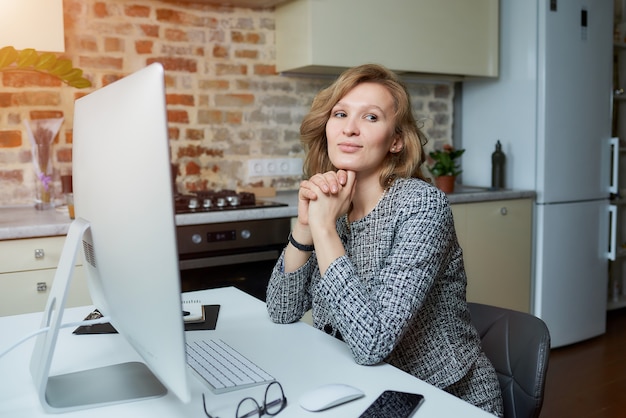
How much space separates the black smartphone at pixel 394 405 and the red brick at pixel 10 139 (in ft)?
7.94

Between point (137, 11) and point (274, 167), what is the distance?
3.46 ft

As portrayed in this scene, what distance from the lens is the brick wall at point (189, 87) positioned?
2.90 metres

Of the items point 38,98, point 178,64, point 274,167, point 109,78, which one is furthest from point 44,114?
point 274,167

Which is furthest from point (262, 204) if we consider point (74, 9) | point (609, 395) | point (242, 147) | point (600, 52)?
point (600, 52)

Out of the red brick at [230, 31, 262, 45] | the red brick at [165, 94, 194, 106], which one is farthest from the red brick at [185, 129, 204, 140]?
the red brick at [230, 31, 262, 45]

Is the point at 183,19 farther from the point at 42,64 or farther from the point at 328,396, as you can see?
the point at 328,396

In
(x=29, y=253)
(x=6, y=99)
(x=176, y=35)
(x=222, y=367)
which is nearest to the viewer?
(x=222, y=367)

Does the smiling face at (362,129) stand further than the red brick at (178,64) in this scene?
No

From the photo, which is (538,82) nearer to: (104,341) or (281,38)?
(281,38)

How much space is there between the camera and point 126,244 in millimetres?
906

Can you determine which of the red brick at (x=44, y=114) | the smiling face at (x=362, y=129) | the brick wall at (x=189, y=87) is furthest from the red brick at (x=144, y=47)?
the smiling face at (x=362, y=129)

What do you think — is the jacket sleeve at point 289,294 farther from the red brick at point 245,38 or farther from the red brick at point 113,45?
the red brick at point 245,38

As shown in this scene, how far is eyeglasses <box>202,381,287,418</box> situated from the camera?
97cm

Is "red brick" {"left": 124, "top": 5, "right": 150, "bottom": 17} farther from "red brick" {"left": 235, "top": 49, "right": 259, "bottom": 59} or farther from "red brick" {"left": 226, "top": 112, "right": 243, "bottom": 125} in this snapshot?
"red brick" {"left": 226, "top": 112, "right": 243, "bottom": 125}
